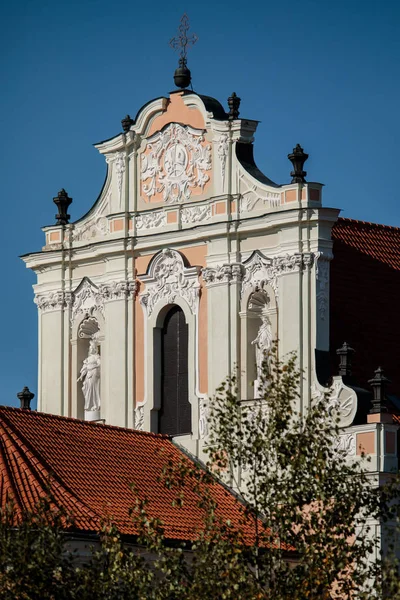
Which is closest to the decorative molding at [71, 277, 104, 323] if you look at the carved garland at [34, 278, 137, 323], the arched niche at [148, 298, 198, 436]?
the carved garland at [34, 278, 137, 323]

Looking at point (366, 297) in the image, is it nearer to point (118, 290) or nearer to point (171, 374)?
point (171, 374)

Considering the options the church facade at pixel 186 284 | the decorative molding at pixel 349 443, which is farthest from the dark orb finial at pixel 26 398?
the decorative molding at pixel 349 443

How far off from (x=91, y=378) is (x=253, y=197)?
17.9ft

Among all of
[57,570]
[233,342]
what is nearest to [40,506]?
[57,570]

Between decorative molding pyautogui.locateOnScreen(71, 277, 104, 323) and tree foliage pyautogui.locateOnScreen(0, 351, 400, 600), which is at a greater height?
decorative molding pyautogui.locateOnScreen(71, 277, 104, 323)

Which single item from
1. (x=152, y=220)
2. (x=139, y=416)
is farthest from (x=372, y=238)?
(x=139, y=416)

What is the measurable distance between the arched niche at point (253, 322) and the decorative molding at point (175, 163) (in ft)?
9.07

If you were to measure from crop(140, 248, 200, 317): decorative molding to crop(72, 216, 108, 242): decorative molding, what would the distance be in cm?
175

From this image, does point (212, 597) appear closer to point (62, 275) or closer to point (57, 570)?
point (57, 570)

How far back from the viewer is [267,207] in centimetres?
3894

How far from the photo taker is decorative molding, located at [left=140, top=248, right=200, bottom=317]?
131 ft

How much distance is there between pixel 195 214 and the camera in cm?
4022

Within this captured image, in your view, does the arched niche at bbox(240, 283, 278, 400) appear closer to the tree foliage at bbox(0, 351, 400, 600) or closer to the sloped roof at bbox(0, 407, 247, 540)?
the sloped roof at bbox(0, 407, 247, 540)

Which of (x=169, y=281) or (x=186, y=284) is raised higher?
(x=169, y=281)
